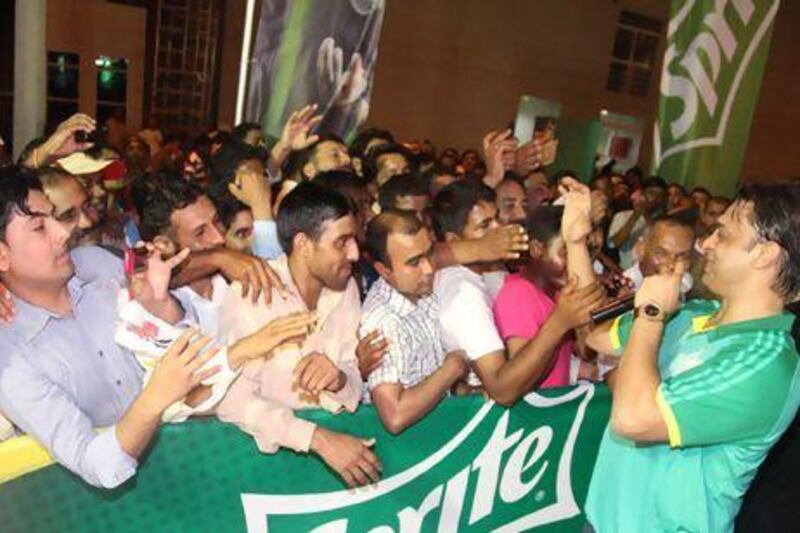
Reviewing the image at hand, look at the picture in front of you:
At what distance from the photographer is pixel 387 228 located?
303 centimetres

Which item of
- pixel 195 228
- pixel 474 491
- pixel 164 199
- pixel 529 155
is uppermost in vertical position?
pixel 529 155

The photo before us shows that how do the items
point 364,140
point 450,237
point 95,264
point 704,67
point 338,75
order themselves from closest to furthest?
point 95,264, point 450,237, point 338,75, point 364,140, point 704,67

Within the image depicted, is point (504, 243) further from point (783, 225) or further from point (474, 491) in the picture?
point (783, 225)

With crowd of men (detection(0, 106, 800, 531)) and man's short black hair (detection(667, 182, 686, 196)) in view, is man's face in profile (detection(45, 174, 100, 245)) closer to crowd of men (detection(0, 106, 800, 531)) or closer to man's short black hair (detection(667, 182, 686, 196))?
crowd of men (detection(0, 106, 800, 531))

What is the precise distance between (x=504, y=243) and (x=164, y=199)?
57.6 inches

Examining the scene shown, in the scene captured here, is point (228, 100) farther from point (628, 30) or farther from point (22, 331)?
point (22, 331)

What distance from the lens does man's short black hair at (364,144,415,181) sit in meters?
5.50

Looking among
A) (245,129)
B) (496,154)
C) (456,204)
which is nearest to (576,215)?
(456,204)

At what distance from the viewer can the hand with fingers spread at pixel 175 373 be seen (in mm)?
1944

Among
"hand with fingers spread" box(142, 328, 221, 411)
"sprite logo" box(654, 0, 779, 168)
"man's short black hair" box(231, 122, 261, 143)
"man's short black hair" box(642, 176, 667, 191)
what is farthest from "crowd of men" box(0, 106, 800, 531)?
"man's short black hair" box(642, 176, 667, 191)

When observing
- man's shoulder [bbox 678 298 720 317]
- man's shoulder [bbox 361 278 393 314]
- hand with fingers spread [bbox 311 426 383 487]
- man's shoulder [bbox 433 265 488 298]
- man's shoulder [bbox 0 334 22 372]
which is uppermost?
man's shoulder [bbox 678 298 720 317]

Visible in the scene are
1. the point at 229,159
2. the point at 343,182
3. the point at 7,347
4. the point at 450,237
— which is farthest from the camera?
the point at 229,159

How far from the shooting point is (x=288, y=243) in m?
3.02

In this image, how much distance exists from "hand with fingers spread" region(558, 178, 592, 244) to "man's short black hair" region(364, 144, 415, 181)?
258cm
